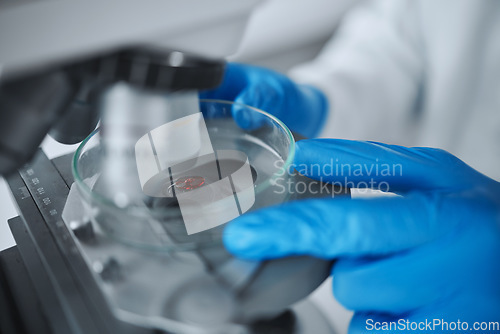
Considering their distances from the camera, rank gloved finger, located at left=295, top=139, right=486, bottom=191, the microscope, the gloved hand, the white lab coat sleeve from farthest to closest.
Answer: the white lab coat sleeve, the gloved hand, gloved finger, located at left=295, top=139, right=486, bottom=191, the microscope

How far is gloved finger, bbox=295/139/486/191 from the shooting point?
887mm

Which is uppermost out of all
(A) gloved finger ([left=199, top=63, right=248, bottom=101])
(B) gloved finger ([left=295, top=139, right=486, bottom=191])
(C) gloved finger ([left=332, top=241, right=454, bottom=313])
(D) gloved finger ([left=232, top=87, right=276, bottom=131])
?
(D) gloved finger ([left=232, top=87, right=276, bottom=131])

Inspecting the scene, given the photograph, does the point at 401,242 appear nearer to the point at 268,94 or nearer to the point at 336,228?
the point at 336,228

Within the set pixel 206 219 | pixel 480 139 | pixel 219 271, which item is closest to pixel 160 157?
pixel 206 219

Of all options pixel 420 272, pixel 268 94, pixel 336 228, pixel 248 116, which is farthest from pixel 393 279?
pixel 268 94

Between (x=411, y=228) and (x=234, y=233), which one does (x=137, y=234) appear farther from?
(x=411, y=228)

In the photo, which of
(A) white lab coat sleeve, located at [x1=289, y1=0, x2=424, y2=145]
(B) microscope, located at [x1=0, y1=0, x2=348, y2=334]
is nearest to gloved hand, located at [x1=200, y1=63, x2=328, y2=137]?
(A) white lab coat sleeve, located at [x1=289, y1=0, x2=424, y2=145]

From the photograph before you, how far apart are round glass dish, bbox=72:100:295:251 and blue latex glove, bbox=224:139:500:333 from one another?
73 mm

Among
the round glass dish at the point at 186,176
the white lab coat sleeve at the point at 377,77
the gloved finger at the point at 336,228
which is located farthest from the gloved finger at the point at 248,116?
the white lab coat sleeve at the point at 377,77

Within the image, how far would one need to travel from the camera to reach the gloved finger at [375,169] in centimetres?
89

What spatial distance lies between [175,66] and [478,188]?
0.69 m

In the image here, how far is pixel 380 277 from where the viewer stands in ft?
2.46

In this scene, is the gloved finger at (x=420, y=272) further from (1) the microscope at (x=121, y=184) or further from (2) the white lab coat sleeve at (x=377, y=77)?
(2) the white lab coat sleeve at (x=377, y=77)

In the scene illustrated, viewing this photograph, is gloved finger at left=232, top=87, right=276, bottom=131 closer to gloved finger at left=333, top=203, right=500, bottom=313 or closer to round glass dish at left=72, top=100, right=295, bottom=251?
round glass dish at left=72, top=100, right=295, bottom=251
